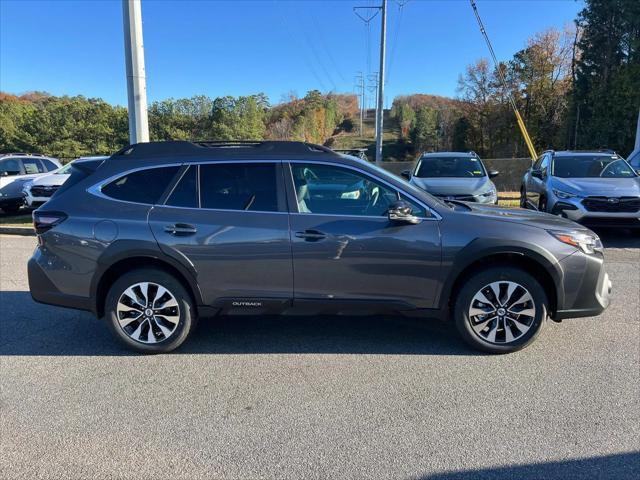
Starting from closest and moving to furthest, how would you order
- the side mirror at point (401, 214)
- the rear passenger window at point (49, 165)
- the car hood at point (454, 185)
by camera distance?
the side mirror at point (401, 214)
the car hood at point (454, 185)
the rear passenger window at point (49, 165)

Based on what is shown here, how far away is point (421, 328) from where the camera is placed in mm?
4758

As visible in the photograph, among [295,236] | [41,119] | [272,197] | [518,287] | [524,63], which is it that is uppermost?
[524,63]

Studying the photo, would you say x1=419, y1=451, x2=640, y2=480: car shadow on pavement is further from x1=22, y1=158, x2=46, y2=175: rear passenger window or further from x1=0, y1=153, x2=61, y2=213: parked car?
x1=22, y1=158, x2=46, y2=175: rear passenger window

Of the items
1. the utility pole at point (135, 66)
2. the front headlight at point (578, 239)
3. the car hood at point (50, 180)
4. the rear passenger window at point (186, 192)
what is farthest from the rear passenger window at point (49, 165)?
the front headlight at point (578, 239)

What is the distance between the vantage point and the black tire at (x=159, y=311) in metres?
4.09

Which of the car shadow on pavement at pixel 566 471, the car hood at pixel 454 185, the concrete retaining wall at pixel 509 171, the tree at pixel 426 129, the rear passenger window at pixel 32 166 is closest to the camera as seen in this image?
the car shadow on pavement at pixel 566 471

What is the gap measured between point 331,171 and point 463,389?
2005mm

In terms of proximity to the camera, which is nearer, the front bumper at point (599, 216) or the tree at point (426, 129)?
the front bumper at point (599, 216)

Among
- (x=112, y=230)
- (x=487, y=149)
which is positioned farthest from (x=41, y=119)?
(x=112, y=230)

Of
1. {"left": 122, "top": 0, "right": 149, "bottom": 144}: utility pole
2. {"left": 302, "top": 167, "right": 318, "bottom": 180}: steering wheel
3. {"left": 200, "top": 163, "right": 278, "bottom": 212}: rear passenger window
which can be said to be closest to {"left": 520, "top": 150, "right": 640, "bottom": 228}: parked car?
{"left": 302, "top": 167, "right": 318, "bottom": 180}: steering wheel

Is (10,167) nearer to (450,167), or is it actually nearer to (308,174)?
(450,167)

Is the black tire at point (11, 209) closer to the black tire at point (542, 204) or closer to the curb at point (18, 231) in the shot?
the curb at point (18, 231)

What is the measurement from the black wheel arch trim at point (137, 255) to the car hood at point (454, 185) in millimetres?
6547

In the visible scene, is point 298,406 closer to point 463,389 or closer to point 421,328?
point 463,389
